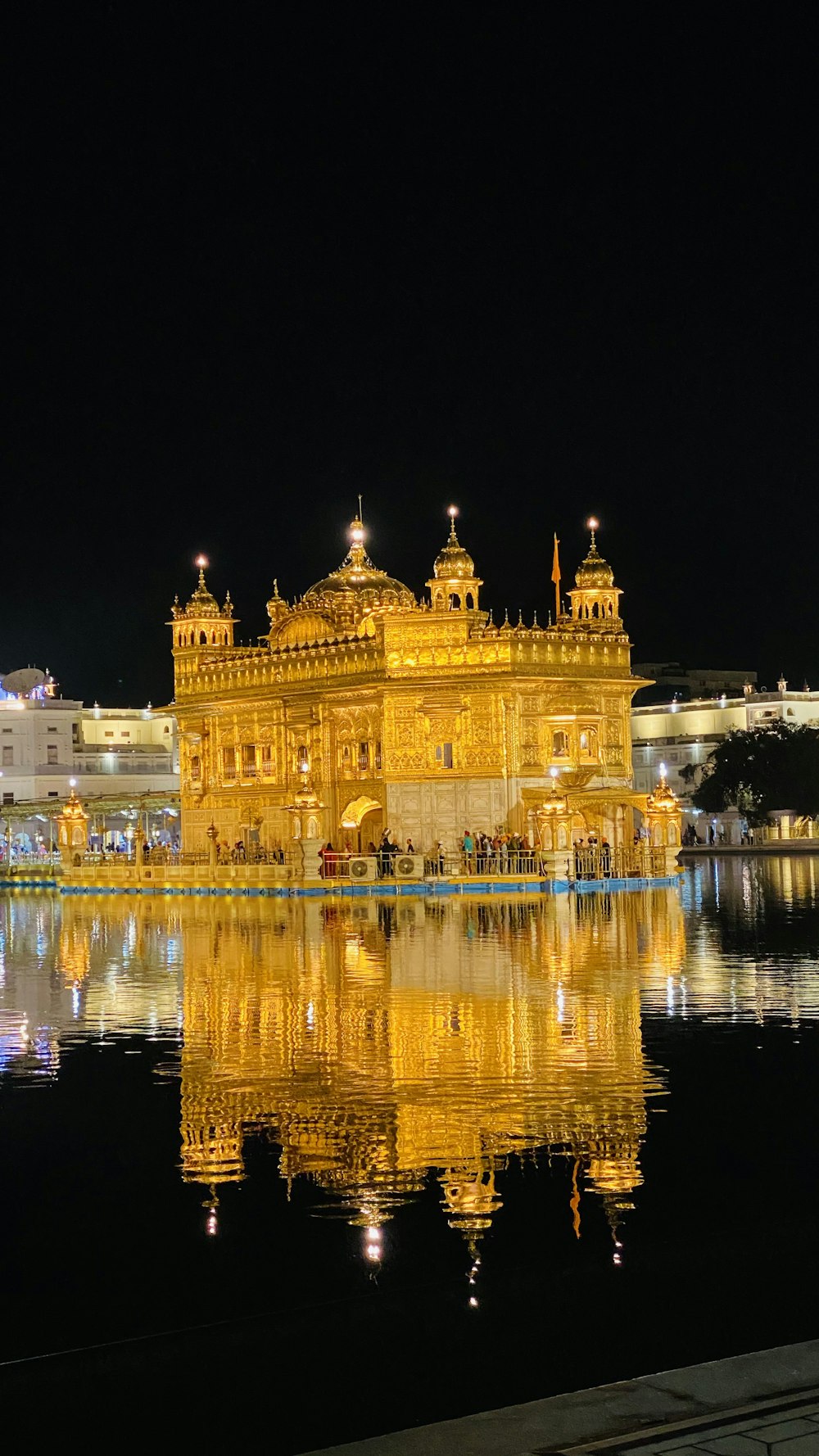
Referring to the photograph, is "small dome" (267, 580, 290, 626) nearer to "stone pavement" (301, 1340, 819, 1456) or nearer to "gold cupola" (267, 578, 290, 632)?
"gold cupola" (267, 578, 290, 632)

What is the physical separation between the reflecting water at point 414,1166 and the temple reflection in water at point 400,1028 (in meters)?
0.05

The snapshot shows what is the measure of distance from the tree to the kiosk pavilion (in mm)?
31763

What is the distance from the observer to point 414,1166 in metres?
9.44

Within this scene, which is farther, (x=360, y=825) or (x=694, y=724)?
(x=694, y=724)

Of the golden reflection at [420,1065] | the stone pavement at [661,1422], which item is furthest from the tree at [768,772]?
the stone pavement at [661,1422]

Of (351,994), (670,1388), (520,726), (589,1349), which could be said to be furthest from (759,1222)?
(520,726)

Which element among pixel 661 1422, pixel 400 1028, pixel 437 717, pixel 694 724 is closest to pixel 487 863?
pixel 437 717

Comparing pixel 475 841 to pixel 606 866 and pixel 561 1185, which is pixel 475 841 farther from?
pixel 561 1185

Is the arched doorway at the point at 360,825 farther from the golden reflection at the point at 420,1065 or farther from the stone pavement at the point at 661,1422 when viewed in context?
the stone pavement at the point at 661,1422

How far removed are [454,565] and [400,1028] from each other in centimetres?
3344

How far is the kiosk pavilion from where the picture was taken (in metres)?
47.0

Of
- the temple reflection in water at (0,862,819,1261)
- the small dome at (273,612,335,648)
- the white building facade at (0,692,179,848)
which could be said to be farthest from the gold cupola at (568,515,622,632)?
the white building facade at (0,692,179,848)

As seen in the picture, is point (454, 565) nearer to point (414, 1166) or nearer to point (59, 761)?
point (414, 1166)

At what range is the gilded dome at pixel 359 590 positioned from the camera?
53.6 meters
